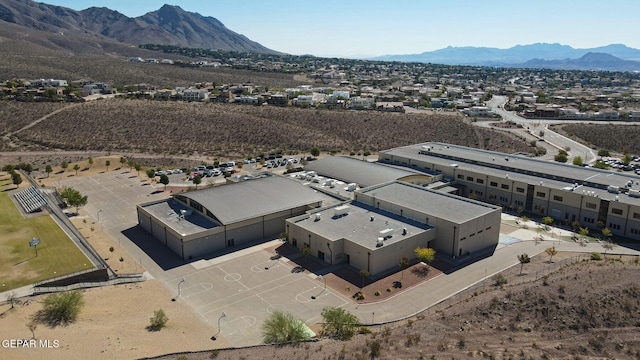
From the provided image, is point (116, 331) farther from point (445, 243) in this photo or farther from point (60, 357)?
point (445, 243)

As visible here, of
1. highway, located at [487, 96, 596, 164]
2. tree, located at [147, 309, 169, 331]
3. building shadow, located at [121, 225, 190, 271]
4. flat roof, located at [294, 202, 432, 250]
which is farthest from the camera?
highway, located at [487, 96, 596, 164]

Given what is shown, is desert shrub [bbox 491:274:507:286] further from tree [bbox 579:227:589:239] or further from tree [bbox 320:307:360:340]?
tree [bbox 579:227:589:239]

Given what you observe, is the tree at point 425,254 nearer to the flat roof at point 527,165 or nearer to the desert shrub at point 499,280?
the desert shrub at point 499,280

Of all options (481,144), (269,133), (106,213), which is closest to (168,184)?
(106,213)

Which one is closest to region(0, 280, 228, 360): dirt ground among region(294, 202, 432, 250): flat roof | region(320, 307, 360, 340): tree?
region(320, 307, 360, 340): tree

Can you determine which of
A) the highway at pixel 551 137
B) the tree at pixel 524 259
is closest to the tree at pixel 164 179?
→ the tree at pixel 524 259
